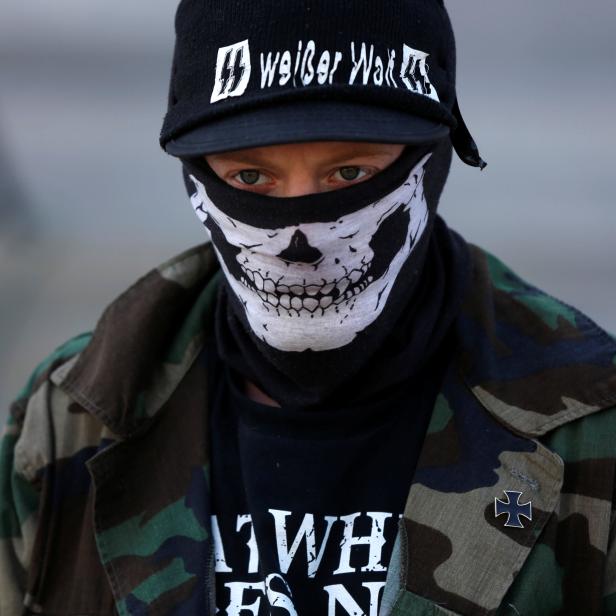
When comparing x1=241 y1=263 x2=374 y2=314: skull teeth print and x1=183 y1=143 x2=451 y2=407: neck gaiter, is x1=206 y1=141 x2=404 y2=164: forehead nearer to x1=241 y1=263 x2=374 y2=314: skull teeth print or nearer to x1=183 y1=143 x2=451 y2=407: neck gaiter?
x1=183 y1=143 x2=451 y2=407: neck gaiter

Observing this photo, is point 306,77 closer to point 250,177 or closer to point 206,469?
point 250,177

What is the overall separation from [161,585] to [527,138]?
118 inches

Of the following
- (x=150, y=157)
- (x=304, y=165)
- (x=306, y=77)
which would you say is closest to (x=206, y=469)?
(x=304, y=165)

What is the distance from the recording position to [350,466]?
7.59 ft

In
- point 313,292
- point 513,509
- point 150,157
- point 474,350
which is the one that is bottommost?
point 513,509

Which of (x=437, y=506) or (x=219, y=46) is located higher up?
(x=219, y=46)

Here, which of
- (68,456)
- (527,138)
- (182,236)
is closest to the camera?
(68,456)

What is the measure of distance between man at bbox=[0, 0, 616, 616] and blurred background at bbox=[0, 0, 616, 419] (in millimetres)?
2274

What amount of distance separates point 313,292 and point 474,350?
1.34 feet

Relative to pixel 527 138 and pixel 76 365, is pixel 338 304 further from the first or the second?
pixel 527 138

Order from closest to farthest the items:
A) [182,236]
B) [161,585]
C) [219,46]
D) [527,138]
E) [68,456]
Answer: [219,46]
[161,585]
[68,456]
[527,138]
[182,236]

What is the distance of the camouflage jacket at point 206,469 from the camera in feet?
7.20

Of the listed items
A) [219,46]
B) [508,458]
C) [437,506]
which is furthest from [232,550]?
[219,46]

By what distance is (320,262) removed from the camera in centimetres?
220
